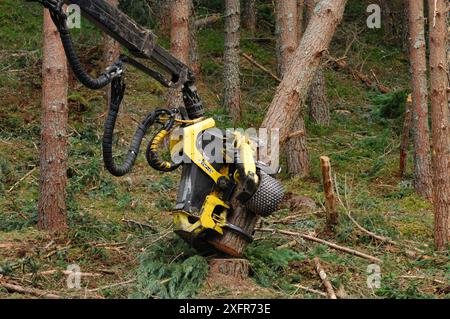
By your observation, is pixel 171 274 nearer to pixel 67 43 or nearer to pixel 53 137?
pixel 67 43

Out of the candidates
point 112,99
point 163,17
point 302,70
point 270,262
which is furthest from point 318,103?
point 112,99

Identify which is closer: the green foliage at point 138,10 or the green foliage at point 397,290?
the green foliage at point 397,290

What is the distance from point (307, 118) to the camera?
19719 mm

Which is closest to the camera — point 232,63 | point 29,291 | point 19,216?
point 29,291

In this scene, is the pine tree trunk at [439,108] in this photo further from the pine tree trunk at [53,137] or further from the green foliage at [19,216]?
the green foliage at [19,216]

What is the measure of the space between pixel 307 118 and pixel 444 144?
348 inches

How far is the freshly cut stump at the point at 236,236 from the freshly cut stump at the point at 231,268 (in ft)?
0.40

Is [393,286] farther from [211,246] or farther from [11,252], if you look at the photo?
[11,252]

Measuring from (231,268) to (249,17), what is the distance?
55.4ft

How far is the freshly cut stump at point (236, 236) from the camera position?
8.74 metres

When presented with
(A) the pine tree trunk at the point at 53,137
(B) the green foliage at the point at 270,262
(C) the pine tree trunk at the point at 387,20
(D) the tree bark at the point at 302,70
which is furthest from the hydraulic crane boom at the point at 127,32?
(C) the pine tree trunk at the point at 387,20

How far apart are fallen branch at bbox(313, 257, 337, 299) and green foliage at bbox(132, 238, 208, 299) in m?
1.27

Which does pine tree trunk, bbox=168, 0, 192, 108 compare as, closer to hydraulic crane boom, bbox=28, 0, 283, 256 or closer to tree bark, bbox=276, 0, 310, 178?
tree bark, bbox=276, 0, 310, 178

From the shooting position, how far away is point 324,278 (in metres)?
8.73
